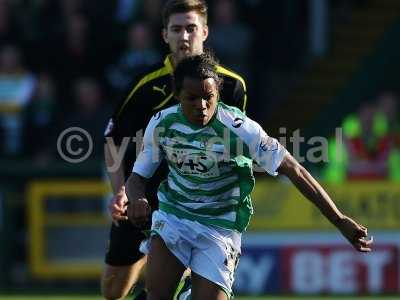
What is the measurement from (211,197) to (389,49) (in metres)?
9.21

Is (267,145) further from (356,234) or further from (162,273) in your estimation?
(162,273)

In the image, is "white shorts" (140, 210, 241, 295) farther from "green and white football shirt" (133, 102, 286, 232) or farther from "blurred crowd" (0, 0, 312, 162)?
"blurred crowd" (0, 0, 312, 162)

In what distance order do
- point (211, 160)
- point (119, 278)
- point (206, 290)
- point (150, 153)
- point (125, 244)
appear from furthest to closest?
point (119, 278)
point (125, 244)
point (150, 153)
point (211, 160)
point (206, 290)

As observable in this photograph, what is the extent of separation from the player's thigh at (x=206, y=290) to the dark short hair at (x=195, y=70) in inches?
38.4

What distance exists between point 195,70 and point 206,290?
1.12 metres

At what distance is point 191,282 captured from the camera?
7016mm

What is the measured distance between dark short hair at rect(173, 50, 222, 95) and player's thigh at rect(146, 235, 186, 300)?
852 millimetres

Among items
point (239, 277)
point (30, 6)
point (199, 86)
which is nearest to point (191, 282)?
point (199, 86)

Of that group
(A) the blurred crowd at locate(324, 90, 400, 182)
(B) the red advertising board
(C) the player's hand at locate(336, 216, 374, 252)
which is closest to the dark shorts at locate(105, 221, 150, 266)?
(C) the player's hand at locate(336, 216, 374, 252)

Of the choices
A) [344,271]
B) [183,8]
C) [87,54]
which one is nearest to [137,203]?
[183,8]

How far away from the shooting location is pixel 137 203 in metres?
6.72

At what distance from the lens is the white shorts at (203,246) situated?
6.88m

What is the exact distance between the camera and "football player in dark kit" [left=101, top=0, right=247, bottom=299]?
7617mm

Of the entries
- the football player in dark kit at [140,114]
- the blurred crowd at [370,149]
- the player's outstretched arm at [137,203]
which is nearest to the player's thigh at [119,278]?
the football player in dark kit at [140,114]
